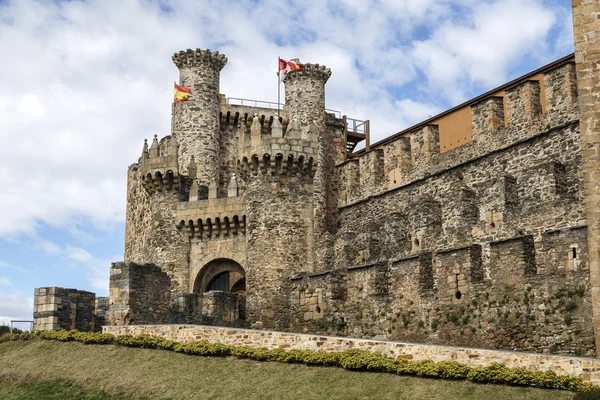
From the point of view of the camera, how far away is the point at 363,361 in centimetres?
2427

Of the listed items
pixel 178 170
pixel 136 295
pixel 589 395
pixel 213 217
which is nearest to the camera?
pixel 589 395

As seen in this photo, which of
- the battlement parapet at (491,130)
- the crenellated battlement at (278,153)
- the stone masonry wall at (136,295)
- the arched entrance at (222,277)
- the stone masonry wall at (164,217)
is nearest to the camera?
the battlement parapet at (491,130)

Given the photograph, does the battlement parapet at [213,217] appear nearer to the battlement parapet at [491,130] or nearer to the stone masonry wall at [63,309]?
the battlement parapet at [491,130]

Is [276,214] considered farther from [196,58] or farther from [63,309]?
[196,58]

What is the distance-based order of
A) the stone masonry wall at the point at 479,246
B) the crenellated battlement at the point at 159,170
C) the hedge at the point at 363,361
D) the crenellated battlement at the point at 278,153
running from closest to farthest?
the hedge at the point at 363,361 < the stone masonry wall at the point at 479,246 < the crenellated battlement at the point at 278,153 < the crenellated battlement at the point at 159,170

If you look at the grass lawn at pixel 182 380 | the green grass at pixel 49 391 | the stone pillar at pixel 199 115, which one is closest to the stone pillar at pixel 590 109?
the grass lawn at pixel 182 380

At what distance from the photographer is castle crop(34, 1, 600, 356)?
2764cm

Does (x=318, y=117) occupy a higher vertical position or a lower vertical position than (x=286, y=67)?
lower

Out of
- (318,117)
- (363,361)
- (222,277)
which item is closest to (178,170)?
(222,277)

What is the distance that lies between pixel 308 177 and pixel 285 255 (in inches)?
127

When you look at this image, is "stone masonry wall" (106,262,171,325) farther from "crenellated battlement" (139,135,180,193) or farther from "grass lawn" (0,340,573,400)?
"crenellated battlement" (139,135,180,193)

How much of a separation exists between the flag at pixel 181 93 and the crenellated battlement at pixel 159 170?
2473 mm

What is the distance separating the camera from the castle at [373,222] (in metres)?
27.6

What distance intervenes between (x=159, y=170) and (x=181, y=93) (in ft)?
14.0
